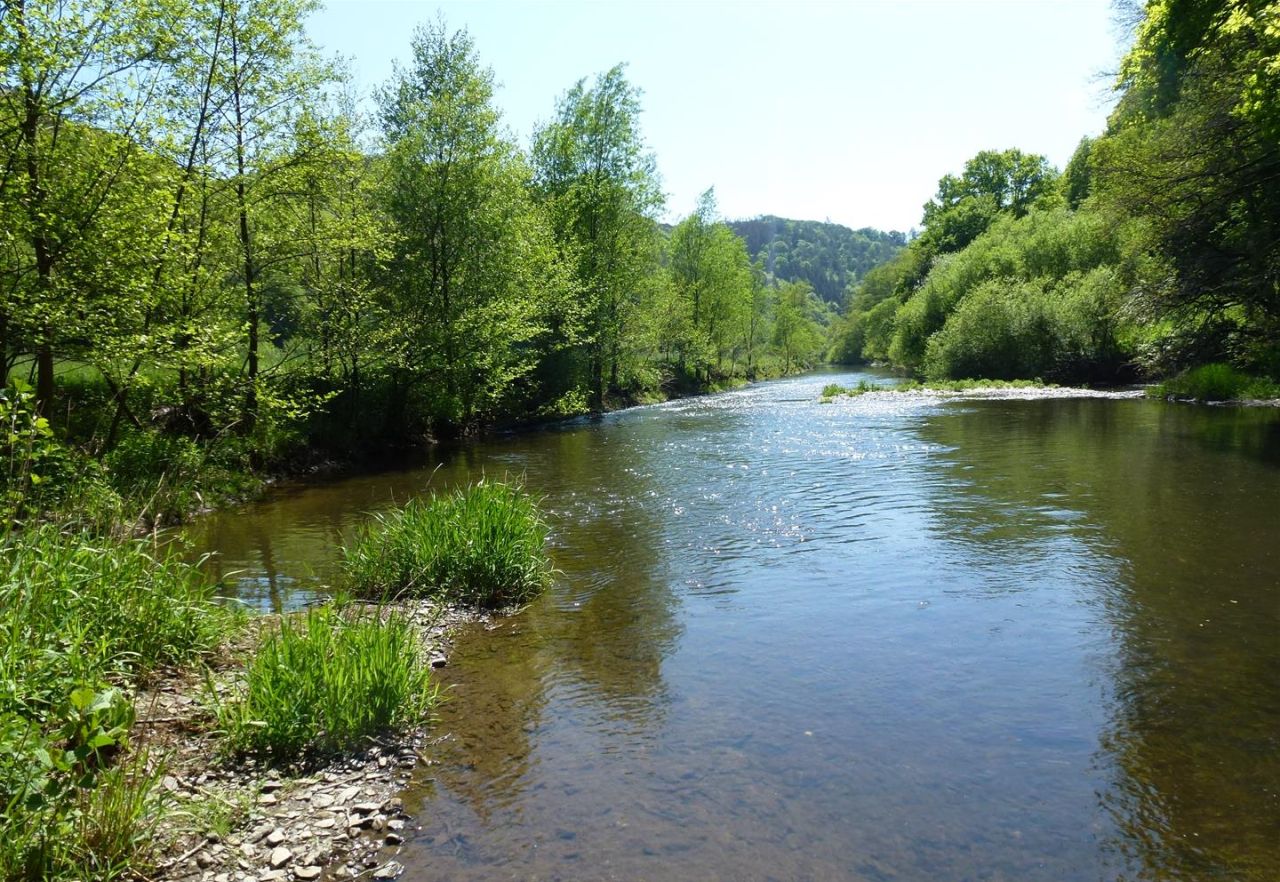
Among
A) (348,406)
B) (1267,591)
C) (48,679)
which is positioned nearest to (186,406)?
(348,406)

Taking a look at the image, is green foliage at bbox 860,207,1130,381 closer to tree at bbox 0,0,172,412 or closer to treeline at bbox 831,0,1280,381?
treeline at bbox 831,0,1280,381

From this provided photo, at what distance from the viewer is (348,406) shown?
2409 centimetres

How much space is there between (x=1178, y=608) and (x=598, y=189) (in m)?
38.0

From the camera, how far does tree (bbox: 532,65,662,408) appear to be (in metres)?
41.7

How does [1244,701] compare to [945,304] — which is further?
[945,304]

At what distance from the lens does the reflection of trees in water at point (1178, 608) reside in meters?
5.24

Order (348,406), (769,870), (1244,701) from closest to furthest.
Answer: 1. (769,870)
2. (1244,701)
3. (348,406)

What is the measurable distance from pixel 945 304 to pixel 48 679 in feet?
229

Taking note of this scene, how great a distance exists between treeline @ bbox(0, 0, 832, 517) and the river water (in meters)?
4.15

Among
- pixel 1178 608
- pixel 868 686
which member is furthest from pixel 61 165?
pixel 1178 608

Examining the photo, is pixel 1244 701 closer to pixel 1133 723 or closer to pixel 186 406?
pixel 1133 723

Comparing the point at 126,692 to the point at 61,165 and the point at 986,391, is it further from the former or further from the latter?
the point at 986,391

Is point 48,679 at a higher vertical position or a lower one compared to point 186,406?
lower

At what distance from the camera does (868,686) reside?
24.6 ft
